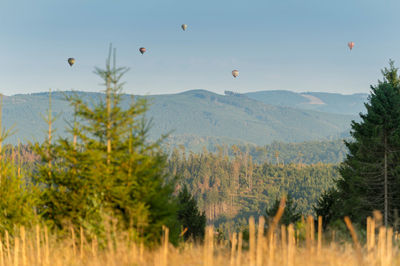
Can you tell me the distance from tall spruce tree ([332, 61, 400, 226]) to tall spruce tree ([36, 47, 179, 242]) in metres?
20.8

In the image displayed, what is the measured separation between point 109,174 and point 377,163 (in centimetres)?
2377

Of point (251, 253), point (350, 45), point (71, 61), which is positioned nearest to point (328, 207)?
point (251, 253)

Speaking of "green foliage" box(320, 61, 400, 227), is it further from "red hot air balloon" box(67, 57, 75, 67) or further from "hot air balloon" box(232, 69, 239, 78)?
"hot air balloon" box(232, 69, 239, 78)

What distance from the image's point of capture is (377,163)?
3052 centimetres

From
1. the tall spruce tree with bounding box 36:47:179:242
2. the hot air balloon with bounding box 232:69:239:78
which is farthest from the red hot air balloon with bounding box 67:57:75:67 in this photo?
the tall spruce tree with bounding box 36:47:179:242

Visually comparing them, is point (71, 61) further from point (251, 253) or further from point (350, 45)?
point (251, 253)

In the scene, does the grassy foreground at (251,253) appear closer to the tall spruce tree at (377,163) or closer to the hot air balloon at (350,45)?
the tall spruce tree at (377,163)

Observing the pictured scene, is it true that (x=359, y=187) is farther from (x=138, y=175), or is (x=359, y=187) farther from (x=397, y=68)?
(x=138, y=175)

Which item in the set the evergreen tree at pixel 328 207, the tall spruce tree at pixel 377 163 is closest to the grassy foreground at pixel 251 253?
the tall spruce tree at pixel 377 163

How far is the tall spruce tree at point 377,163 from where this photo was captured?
97.8ft

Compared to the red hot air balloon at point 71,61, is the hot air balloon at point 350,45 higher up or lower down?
higher up

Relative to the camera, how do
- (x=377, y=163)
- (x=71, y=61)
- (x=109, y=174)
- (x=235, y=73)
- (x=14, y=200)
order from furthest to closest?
(x=235, y=73) < (x=71, y=61) < (x=377, y=163) < (x=14, y=200) < (x=109, y=174)

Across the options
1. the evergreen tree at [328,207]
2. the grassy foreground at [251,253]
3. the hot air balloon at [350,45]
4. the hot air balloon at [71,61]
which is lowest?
the evergreen tree at [328,207]

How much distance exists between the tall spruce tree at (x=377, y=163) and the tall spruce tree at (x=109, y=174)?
2080 centimetres
